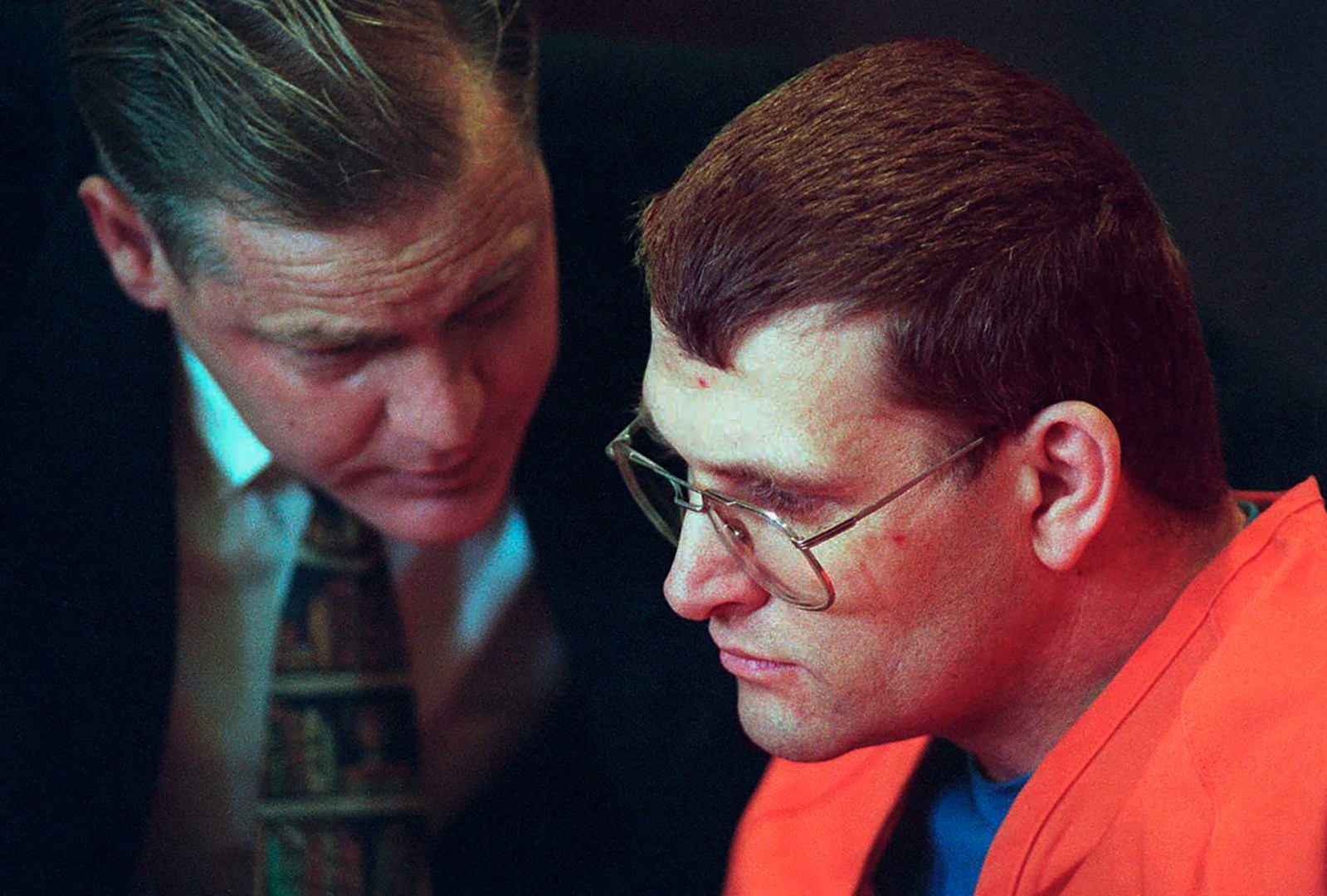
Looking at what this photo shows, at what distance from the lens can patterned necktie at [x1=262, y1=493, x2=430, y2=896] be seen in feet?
4.52

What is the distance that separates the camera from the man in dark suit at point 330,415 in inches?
48.1

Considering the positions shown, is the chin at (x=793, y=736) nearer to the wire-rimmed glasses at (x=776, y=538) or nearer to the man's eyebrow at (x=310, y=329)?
the wire-rimmed glasses at (x=776, y=538)

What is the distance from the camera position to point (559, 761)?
1.48 m

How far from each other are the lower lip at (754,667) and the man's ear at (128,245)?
61cm

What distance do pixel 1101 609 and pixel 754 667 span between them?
0.80 feet

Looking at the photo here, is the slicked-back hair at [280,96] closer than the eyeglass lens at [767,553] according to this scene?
No

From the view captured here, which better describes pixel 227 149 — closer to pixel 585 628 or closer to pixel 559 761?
pixel 585 628

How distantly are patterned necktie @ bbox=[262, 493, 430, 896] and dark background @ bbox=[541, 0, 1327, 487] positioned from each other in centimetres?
69

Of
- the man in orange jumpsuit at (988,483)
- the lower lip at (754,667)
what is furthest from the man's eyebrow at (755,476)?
the lower lip at (754,667)

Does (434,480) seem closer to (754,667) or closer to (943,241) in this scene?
(754,667)

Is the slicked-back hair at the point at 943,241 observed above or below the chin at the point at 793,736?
above

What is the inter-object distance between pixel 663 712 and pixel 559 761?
128mm

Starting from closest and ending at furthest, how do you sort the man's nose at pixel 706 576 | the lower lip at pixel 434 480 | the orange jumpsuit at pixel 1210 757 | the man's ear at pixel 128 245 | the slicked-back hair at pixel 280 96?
1. the orange jumpsuit at pixel 1210 757
2. the man's nose at pixel 706 576
3. the slicked-back hair at pixel 280 96
4. the man's ear at pixel 128 245
5. the lower lip at pixel 434 480

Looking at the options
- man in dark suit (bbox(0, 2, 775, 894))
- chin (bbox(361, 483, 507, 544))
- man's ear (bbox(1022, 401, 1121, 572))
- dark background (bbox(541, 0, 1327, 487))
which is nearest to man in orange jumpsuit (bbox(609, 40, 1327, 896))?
man's ear (bbox(1022, 401, 1121, 572))
